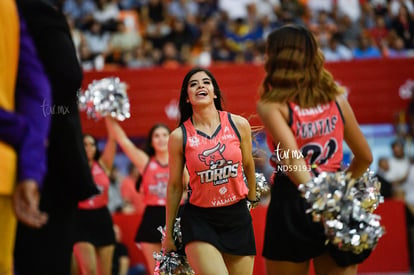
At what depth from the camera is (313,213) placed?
407 cm

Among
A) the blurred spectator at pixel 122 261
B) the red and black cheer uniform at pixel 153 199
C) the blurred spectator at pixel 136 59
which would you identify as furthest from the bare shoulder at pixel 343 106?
the blurred spectator at pixel 136 59

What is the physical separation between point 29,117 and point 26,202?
0.33 meters

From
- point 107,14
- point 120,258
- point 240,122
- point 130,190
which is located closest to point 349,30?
point 107,14

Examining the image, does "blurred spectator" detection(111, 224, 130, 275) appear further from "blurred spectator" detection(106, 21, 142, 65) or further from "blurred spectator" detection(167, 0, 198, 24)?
"blurred spectator" detection(167, 0, 198, 24)

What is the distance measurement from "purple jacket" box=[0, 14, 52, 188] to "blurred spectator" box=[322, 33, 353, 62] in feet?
35.7

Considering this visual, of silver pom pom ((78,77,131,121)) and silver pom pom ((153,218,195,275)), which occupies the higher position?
silver pom pom ((78,77,131,121))

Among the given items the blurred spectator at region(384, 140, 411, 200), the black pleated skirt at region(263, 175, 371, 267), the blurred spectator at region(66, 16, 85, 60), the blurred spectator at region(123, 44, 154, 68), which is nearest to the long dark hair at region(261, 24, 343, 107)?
the black pleated skirt at region(263, 175, 371, 267)

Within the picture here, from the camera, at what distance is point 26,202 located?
2.87 m

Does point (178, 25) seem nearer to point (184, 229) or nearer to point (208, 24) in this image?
point (208, 24)

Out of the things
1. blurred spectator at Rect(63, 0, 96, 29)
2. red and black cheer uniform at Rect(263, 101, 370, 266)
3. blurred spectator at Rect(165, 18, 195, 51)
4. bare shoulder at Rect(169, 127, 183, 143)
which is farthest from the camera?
blurred spectator at Rect(63, 0, 96, 29)

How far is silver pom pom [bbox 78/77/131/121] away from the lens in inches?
284

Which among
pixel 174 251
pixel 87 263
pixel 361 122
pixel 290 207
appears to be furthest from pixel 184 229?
pixel 361 122

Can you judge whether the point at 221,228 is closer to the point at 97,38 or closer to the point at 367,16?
the point at 97,38

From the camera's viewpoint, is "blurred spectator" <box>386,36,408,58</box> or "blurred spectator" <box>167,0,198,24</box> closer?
"blurred spectator" <box>386,36,408,58</box>
